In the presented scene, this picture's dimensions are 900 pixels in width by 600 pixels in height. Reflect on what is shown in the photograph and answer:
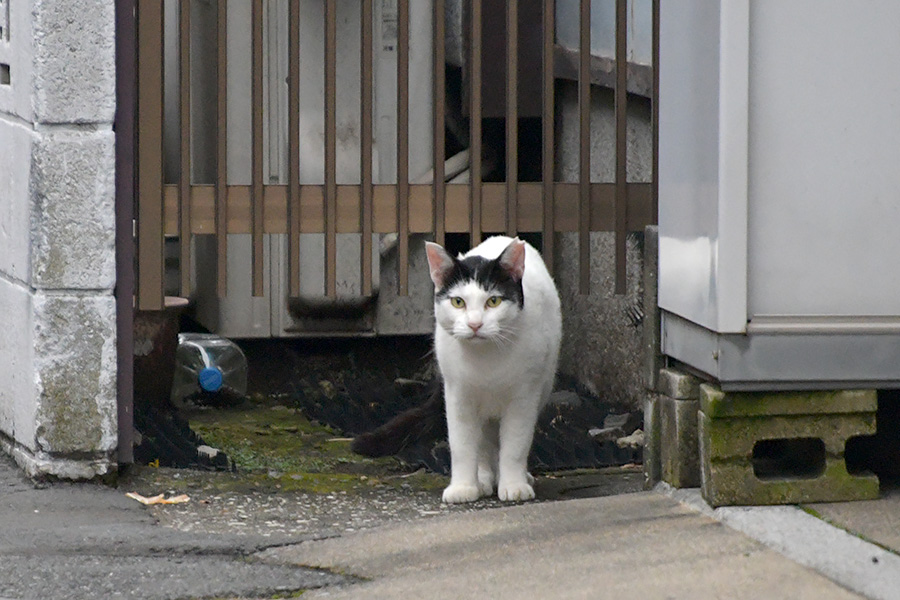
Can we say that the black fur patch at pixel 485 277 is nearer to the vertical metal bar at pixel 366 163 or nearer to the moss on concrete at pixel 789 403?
the vertical metal bar at pixel 366 163

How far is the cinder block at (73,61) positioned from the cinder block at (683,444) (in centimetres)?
212

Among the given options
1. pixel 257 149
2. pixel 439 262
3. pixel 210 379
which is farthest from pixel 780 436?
pixel 210 379

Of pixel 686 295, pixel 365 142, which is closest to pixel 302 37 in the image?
pixel 365 142

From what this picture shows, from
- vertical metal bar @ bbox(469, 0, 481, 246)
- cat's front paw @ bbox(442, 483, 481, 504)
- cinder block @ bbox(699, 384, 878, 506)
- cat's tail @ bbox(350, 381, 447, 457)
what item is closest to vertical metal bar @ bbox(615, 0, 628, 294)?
vertical metal bar @ bbox(469, 0, 481, 246)

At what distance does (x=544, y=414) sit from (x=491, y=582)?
2.79m

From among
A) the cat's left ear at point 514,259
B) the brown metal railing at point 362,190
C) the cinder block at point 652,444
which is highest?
the brown metal railing at point 362,190

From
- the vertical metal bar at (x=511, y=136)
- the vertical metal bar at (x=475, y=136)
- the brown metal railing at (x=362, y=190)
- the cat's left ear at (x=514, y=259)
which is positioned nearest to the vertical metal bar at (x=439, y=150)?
the brown metal railing at (x=362, y=190)

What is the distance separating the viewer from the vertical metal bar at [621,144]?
191 inches

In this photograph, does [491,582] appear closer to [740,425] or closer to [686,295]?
[740,425]

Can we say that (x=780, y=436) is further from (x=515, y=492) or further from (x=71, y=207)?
(x=71, y=207)

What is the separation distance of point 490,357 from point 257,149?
116 cm

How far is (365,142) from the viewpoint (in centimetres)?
485

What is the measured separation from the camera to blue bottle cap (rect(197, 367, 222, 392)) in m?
6.41

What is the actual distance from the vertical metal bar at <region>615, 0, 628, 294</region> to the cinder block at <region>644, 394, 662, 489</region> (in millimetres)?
857
